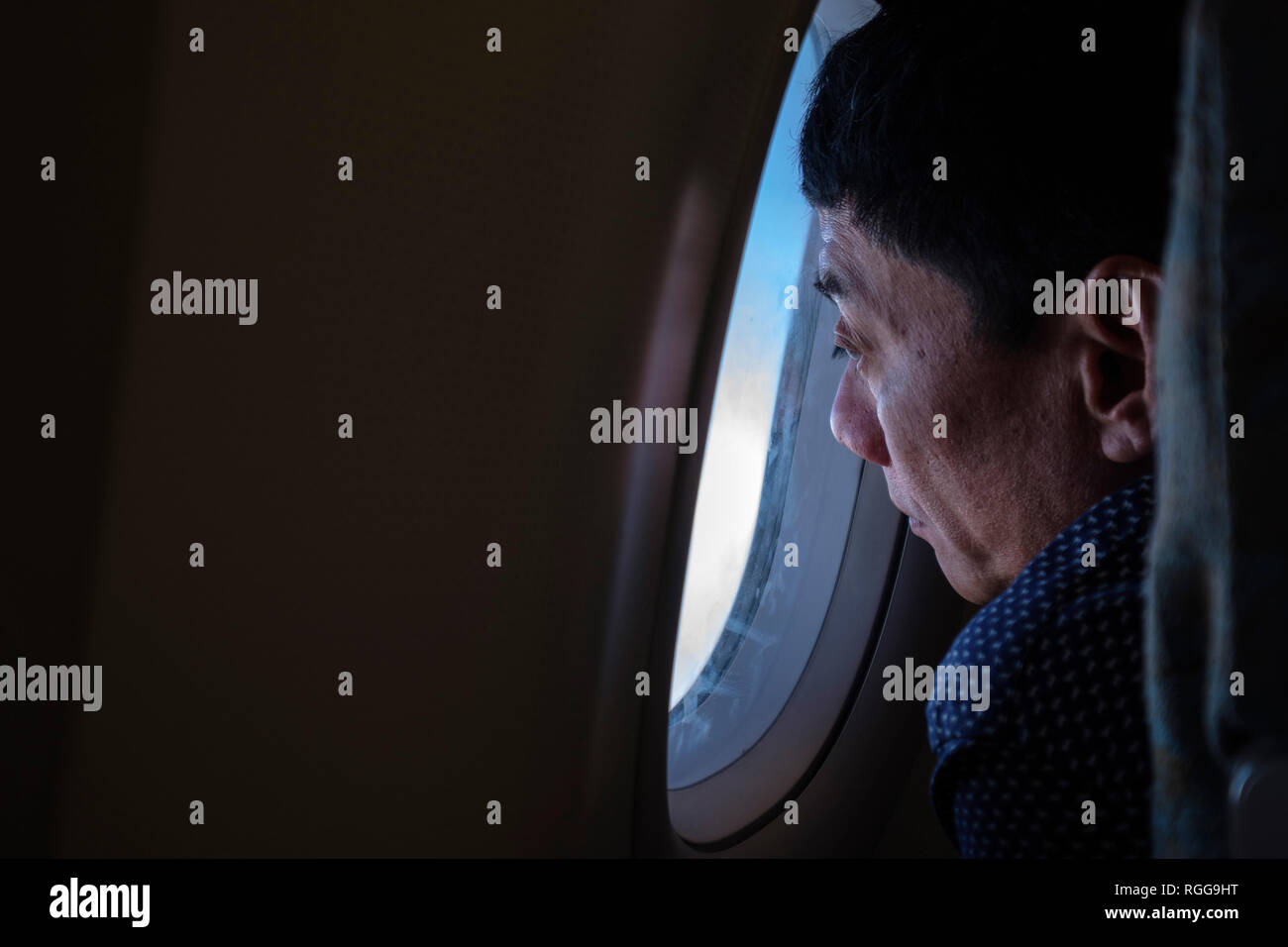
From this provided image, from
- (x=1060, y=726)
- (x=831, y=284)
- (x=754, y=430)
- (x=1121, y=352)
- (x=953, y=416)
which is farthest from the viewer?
(x=754, y=430)

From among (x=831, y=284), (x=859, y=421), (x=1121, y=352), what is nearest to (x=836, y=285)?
(x=831, y=284)

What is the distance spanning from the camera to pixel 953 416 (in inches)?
37.1

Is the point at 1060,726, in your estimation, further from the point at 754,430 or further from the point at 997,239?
the point at 754,430

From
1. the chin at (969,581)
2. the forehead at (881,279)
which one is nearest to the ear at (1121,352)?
the forehead at (881,279)

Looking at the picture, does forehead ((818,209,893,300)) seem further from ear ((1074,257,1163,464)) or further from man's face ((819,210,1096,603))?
ear ((1074,257,1163,464))

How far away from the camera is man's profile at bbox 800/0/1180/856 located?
2.37ft

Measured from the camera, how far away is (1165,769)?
65cm

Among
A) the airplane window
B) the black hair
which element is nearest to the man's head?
the black hair

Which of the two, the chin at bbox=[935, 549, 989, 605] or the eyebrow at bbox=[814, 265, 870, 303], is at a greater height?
the eyebrow at bbox=[814, 265, 870, 303]

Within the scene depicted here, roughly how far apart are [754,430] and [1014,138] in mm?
565

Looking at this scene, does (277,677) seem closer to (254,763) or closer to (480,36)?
(254,763)

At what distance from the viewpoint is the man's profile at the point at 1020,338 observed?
72 centimetres

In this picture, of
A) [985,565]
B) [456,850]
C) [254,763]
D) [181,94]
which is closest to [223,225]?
[181,94]
